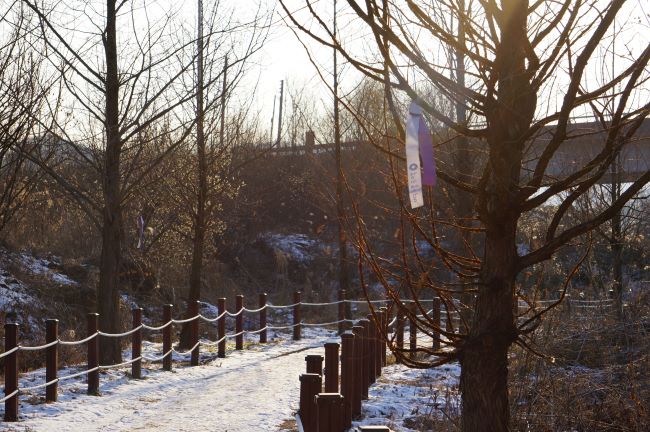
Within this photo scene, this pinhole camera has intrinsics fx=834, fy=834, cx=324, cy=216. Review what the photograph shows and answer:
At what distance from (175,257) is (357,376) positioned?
19.5 m

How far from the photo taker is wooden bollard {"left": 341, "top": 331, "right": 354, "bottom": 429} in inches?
363

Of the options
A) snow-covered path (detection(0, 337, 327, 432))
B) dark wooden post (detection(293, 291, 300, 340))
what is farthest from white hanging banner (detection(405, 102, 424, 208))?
dark wooden post (detection(293, 291, 300, 340))

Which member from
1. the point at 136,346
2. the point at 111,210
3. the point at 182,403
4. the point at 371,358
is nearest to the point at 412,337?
the point at 371,358

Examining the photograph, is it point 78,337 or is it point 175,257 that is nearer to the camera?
point 78,337

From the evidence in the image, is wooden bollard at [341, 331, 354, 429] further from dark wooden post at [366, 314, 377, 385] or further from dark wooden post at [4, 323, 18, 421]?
dark wooden post at [4, 323, 18, 421]

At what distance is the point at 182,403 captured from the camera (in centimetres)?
1107

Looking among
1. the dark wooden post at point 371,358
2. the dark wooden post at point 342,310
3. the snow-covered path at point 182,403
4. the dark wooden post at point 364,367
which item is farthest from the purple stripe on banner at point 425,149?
the dark wooden post at point 342,310

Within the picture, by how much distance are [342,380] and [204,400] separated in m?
2.67

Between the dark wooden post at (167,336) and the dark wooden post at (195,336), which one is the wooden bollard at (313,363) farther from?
the dark wooden post at (195,336)

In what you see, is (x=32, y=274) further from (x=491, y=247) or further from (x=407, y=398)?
(x=491, y=247)

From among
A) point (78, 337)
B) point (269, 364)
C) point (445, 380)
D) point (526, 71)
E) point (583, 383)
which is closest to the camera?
point (526, 71)

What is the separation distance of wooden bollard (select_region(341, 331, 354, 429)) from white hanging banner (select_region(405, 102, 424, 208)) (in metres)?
5.65

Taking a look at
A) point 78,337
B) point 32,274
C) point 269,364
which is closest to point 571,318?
point 269,364

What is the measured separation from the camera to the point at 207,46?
50.5 ft
